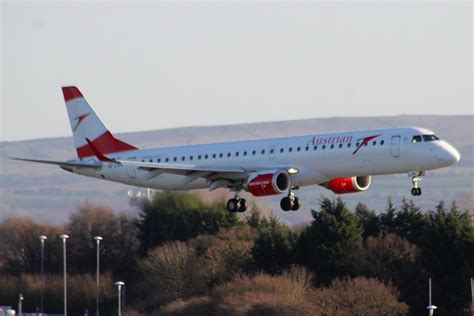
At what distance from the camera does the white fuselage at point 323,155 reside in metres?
66.6

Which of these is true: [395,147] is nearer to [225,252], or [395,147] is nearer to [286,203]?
[286,203]

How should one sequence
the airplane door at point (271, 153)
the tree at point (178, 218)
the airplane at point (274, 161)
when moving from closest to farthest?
the airplane at point (274, 161) < the airplane door at point (271, 153) < the tree at point (178, 218)

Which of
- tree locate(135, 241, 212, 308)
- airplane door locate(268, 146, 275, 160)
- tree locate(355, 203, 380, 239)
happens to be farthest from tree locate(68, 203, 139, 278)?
airplane door locate(268, 146, 275, 160)

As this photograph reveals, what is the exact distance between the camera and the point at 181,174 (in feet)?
243

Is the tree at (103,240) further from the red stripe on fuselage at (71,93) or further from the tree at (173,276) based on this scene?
the red stripe on fuselage at (71,93)

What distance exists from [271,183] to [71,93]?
1880 cm

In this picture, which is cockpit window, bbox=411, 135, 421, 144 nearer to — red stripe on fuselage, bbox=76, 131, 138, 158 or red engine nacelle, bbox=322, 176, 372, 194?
red engine nacelle, bbox=322, 176, 372, 194

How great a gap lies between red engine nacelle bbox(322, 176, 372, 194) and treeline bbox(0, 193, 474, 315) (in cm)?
1652

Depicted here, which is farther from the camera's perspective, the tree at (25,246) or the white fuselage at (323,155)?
the tree at (25,246)

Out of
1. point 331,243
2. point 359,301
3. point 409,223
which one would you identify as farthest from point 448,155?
point 409,223

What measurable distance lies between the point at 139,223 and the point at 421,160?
4227 centimetres

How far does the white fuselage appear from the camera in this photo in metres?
66.6

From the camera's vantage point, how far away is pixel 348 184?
238 ft

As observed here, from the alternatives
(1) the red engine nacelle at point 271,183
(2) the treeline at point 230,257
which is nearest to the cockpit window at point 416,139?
(1) the red engine nacelle at point 271,183
